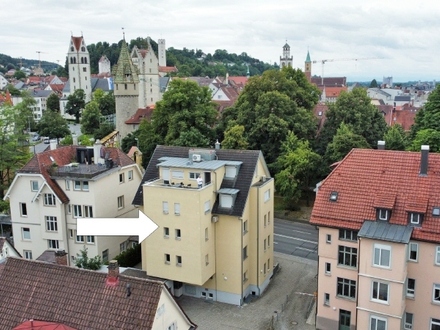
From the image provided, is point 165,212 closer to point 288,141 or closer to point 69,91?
point 288,141

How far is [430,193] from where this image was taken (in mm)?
28297

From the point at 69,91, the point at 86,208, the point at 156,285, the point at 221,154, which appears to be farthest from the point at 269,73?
the point at 69,91

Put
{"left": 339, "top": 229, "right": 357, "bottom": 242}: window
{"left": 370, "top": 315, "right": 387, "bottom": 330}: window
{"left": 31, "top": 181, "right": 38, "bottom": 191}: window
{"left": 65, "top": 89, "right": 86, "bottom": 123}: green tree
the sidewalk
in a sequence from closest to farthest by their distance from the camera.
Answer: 1. {"left": 370, "top": 315, "right": 387, "bottom": 330}: window
2. {"left": 339, "top": 229, "right": 357, "bottom": 242}: window
3. the sidewalk
4. {"left": 31, "top": 181, "right": 38, "bottom": 191}: window
5. {"left": 65, "top": 89, "right": 86, "bottom": 123}: green tree

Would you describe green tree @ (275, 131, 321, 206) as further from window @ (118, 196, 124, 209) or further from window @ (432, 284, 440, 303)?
window @ (432, 284, 440, 303)

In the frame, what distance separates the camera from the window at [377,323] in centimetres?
2736

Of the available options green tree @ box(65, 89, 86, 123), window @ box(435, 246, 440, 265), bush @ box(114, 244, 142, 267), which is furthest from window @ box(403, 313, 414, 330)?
green tree @ box(65, 89, 86, 123)

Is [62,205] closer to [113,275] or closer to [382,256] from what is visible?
[113,275]

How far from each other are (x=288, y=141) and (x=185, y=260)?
24768mm

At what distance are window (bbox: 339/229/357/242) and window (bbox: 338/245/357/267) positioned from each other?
0.57 metres

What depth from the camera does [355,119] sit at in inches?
2314

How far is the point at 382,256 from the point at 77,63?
139 m

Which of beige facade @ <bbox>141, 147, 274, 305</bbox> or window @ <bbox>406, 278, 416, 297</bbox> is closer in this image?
window @ <bbox>406, 278, 416, 297</bbox>

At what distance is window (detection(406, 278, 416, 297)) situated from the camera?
91.2 ft

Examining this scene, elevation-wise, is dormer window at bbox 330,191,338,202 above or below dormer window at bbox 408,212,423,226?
above
